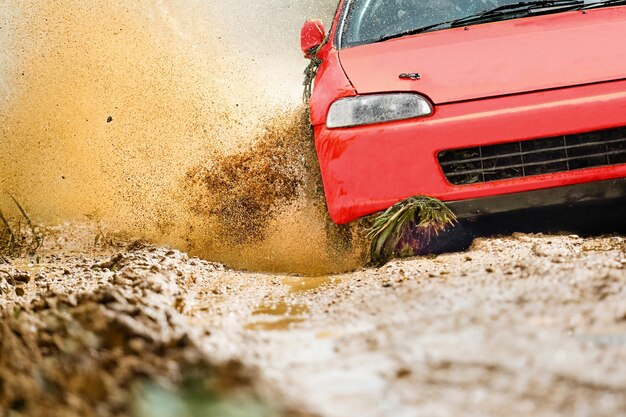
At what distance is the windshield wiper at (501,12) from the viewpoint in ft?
15.5

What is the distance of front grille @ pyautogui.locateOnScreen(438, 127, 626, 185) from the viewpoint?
3973mm

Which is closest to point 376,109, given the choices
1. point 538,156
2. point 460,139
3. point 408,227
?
point 460,139

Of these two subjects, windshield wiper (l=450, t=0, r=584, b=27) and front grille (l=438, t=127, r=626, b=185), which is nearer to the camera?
front grille (l=438, t=127, r=626, b=185)

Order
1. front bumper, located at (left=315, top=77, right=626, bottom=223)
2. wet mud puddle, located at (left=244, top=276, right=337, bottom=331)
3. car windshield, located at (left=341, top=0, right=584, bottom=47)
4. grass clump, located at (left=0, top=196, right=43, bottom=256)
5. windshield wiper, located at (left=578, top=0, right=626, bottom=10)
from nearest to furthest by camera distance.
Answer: wet mud puddle, located at (left=244, top=276, right=337, bottom=331)
front bumper, located at (left=315, top=77, right=626, bottom=223)
windshield wiper, located at (left=578, top=0, right=626, bottom=10)
car windshield, located at (left=341, top=0, right=584, bottom=47)
grass clump, located at (left=0, top=196, right=43, bottom=256)

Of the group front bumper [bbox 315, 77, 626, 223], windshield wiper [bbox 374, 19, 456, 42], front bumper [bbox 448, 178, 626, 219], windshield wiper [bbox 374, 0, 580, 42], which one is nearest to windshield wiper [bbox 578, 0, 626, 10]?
windshield wiper [bbox 374, 0, 580, 42]

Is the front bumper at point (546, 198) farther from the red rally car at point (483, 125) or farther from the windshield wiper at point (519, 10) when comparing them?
the windshield wiper at point (519, 10)

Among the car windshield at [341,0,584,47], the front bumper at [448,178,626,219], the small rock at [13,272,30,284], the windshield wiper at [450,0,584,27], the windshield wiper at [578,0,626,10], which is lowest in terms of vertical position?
the small rock at [13,272,30,284]

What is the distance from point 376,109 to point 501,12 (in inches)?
43.6

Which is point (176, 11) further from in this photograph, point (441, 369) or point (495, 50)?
point (441, 369)

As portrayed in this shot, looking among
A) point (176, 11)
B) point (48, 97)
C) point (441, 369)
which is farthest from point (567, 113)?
point (176, 11)

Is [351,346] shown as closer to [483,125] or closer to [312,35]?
[483,125]

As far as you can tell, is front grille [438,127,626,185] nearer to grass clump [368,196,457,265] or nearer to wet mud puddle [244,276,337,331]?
grass clump [368,196,457,265]

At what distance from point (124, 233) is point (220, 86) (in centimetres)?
211

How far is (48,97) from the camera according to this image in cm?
813
